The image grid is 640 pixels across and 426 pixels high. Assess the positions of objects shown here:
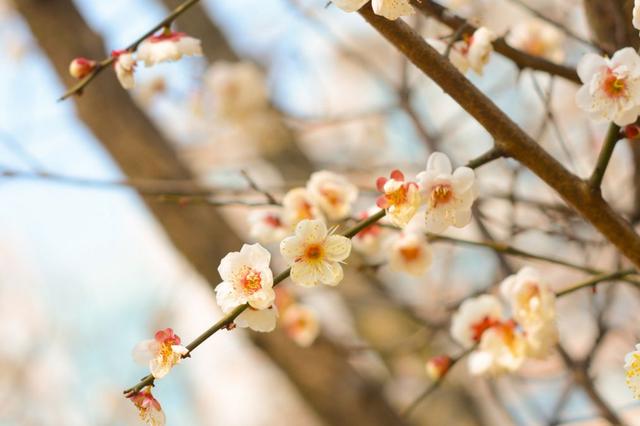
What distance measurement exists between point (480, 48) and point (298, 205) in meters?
0.38

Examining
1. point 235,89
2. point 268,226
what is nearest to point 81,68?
point 268,226

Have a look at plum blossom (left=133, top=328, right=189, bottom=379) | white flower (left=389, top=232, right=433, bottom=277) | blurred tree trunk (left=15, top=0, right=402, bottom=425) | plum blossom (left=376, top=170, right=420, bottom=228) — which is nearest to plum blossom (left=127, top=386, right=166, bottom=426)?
plum blossom (left=133, top=328, right=189, bottom=379)

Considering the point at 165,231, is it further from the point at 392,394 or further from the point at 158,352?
the point at 158,352

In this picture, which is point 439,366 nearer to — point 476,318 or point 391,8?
point 476,318

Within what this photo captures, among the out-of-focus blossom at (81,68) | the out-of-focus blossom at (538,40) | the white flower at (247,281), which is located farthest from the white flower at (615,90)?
the out-of-focus blossom at (538,40)

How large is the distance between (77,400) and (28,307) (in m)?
1.17

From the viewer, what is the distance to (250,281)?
874 millimetres

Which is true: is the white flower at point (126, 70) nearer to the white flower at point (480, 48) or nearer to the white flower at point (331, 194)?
the white flower at point (331, 194)

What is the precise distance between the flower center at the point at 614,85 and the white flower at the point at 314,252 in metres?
0.34

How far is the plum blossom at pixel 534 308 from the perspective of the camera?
1156mm

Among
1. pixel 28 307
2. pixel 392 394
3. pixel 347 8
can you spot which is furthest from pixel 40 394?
pixel 347 8

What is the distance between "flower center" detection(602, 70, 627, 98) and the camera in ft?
2.90

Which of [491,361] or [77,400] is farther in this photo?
[77,400]

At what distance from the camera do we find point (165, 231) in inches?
95.0
